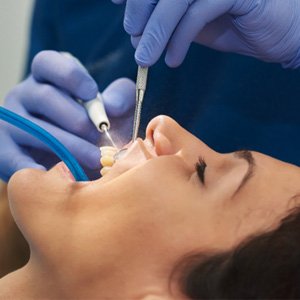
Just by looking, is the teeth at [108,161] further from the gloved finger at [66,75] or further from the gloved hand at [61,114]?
the gloved finger at [66,75]

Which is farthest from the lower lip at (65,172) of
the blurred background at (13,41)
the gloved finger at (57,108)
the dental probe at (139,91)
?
the blurred background at (13,41)

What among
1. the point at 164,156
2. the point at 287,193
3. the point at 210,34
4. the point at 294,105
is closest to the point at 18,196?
the point at 164,156

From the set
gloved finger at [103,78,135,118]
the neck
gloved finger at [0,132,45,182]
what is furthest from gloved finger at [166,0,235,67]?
the neck

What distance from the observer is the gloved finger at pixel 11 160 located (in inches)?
50.9

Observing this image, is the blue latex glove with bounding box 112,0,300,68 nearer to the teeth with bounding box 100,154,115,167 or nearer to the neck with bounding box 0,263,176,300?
the teeth with bounding box 100,154,115,167

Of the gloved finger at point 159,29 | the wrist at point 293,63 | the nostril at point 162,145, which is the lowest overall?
the nostril at point 162,145

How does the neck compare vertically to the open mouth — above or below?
below

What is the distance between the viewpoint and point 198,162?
0.98 m

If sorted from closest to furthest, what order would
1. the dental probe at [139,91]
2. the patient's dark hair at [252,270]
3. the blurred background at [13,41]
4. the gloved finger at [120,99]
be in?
1. the patient's dark hair at [252,270]
2. the dental probe at [139,91]
3. the gloved finger at [120,99]
4. the blurred background at [13,41]

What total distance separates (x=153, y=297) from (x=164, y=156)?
26cm

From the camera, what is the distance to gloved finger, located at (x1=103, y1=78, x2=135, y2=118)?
4.58 feet

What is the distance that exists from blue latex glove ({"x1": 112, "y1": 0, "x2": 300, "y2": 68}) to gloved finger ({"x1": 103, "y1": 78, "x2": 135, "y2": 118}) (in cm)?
19

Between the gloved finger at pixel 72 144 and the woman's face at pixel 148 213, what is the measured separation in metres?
0.33

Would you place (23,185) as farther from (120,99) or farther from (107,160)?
(120,99)
